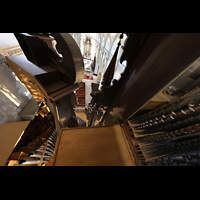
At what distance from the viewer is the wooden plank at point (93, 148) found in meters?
0.88

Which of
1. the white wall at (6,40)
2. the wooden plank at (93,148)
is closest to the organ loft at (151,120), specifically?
the wooden plank at (93,148)

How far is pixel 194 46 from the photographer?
0.60 metres

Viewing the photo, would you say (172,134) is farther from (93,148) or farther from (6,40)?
(6,40)

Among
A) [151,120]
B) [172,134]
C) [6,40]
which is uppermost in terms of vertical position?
[6,40]

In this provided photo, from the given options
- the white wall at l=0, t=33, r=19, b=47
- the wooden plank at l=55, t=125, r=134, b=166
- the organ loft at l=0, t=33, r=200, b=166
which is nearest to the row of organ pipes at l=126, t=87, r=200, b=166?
the organ loft at l=0, t=33, r=200, b=166

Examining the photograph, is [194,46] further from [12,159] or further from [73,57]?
[12,159]

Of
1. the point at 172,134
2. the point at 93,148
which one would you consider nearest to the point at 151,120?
the point at 172,134

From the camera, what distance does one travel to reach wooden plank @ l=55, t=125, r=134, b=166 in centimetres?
88

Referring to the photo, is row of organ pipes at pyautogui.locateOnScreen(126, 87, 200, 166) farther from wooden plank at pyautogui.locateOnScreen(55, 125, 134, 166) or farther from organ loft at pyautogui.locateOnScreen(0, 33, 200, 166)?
wooden plank at pyautogui.locateOnScreen(55, 125, 134, 166)

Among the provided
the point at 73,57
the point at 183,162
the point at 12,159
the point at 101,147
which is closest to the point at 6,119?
the point at 12,159

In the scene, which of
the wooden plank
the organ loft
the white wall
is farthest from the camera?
the white wall

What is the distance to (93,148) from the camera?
3.23 feet

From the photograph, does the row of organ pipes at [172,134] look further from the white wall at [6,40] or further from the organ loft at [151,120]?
the white wall at [6,40]
